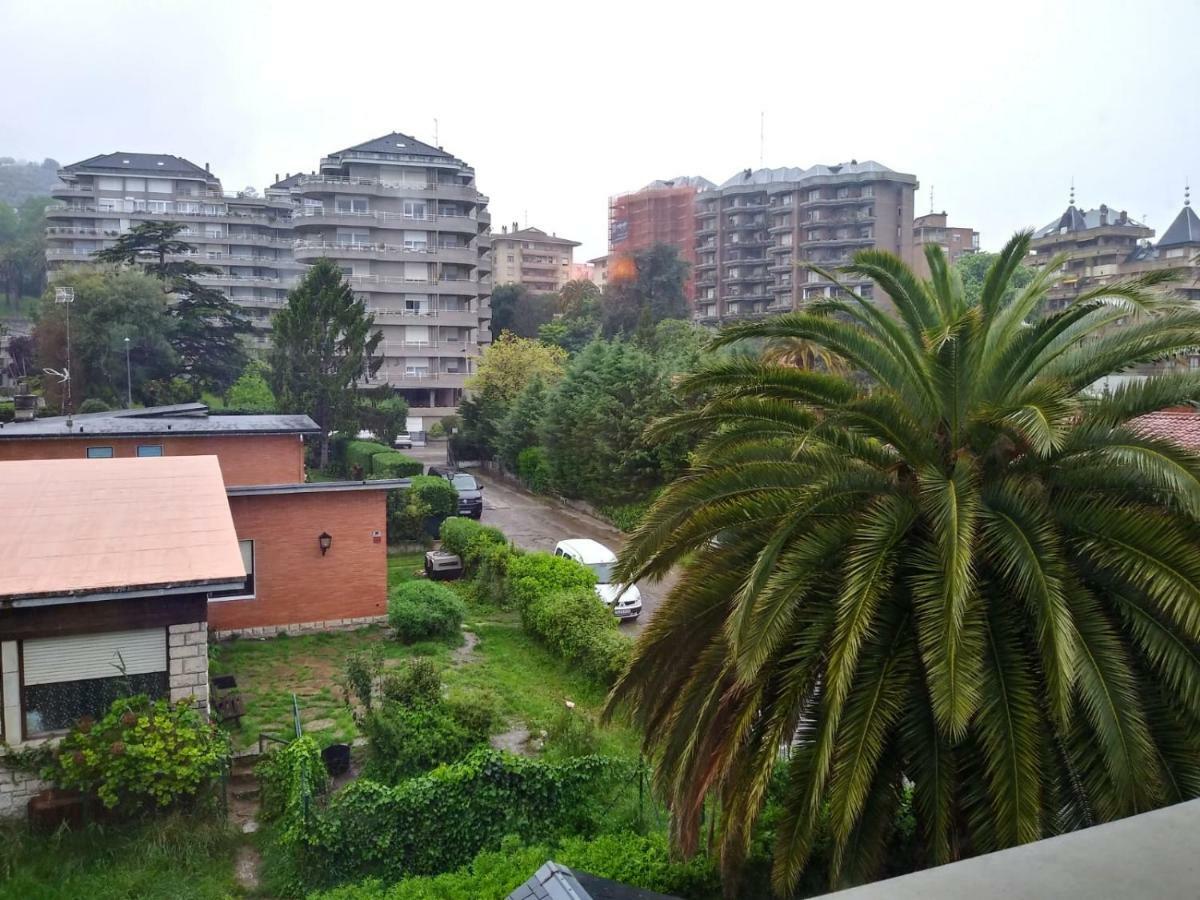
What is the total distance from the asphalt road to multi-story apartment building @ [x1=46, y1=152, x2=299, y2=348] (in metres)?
47.6

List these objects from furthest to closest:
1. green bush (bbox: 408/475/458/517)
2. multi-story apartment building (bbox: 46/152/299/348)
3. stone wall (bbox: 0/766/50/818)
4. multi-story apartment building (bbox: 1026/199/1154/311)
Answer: multi-story apartment building (bbox: 46/152/299/348) → multi-story apartment building (bbox: 1026/199/1154/311) → green bush (bbox: 408/475/458/517) → stone wall (bbox: 0/766/50/818)

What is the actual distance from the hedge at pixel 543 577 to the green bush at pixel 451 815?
797cm

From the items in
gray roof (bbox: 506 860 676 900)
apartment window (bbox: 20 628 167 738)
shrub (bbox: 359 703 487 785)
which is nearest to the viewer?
gray roof (bbox: 506 860 676 900)

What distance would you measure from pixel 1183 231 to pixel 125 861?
59.8 metres

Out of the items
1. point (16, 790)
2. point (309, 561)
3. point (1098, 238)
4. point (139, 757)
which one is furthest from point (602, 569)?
point (1098, 238)

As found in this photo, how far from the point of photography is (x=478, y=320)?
70750 millimetres

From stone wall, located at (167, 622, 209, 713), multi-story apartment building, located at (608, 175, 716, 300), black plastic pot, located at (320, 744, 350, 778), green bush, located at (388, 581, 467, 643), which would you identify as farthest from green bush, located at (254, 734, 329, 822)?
multi-story apartment building, located at (608, 175, 716, 300)

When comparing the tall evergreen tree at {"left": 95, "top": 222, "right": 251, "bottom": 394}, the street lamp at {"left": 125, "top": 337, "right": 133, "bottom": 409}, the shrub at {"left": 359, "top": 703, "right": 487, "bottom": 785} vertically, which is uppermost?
the tall evergreen tree at {"left": 95, "top": 222, "right": 251, "bottom": 394}

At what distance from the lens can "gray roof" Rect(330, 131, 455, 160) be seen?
65688 millimetres

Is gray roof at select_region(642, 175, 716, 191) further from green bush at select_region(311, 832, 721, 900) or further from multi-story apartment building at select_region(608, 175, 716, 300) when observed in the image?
green bush at select_region(311, 832, 721, 900)

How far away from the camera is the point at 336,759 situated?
11.4m

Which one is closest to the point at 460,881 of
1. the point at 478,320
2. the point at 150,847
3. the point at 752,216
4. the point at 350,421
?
the point at 150,847

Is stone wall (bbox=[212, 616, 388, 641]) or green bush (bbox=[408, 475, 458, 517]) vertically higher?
green bush (bbox=[408, 475, 458, 517])

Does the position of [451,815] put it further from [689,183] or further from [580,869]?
[689,183]
